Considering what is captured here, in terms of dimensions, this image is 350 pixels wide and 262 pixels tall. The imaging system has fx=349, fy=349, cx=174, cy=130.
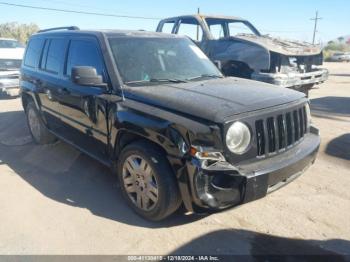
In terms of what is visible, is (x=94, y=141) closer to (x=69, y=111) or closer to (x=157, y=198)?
(x=69, y=111)

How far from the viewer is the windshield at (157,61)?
13.1ft

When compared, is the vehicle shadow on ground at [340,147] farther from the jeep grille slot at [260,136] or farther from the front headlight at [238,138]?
the front headlight at [238,138]

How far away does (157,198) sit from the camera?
3.40 metres

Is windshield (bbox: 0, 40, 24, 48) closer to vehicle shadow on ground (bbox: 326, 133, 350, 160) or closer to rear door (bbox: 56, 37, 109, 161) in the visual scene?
rear door (bbox: 56, 37, 109, 161)

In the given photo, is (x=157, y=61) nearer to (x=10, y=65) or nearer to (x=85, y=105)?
(x=85, y=105)

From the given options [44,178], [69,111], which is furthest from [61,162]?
[69,111]

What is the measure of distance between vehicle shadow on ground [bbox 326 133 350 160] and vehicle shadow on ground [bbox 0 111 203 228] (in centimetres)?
309

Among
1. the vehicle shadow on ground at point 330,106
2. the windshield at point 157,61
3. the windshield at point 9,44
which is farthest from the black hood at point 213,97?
the windshield at point 9,44

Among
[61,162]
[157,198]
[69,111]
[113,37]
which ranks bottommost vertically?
[61,162]

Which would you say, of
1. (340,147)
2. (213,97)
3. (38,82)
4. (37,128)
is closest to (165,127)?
(213,97)

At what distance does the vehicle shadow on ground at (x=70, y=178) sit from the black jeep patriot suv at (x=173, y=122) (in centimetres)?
26

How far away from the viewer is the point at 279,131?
337 centimetres

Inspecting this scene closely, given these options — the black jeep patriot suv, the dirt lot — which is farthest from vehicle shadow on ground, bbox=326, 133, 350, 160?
the black jeep patriot suv

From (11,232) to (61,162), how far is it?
6.53 feet
